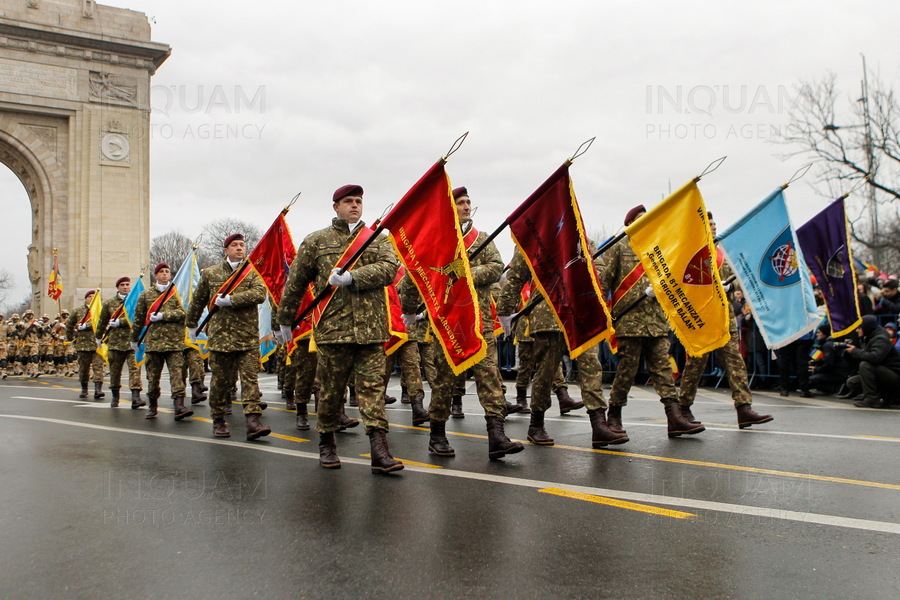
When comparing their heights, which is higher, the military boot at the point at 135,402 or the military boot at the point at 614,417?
the military boot at the point at 614,417

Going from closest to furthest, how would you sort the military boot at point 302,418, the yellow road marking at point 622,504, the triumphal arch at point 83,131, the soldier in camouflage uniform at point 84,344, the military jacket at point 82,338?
the yellow road marking at point 622,504 < the military boot at point 302,418 < the soldier in camouflage uniform at point 84,344 < the military jacket at point 82,338 < the triumphal arch at point 83,131

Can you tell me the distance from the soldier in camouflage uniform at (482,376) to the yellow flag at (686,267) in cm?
136

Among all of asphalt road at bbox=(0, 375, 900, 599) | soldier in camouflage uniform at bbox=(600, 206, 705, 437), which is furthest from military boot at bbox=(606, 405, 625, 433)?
asphalt road at bbox=(0, 375, 900, 599)

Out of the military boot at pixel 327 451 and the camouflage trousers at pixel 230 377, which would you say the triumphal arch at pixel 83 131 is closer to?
the camouflage trousers at pixel 230 377

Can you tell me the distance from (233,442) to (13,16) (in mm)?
33084

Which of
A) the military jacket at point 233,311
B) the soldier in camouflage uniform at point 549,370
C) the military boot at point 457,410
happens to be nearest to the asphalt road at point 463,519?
the soldier in camouflage uniform at point 549,370

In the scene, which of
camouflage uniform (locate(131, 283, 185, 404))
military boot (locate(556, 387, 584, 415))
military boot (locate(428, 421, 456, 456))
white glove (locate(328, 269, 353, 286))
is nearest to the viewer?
white glove (locate(328, 269, 353, 286))

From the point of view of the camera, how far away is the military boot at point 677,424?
24.2 feet

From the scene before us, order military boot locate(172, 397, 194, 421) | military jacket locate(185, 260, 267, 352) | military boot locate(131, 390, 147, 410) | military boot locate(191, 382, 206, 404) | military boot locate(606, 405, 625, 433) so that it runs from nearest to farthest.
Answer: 1. military boot locate(606, 405, 625, 433)
2. military jacket locate(185, 260, 267, 352)
3. military boot locate(172, 397, 194, 421)
4. military boot locate(131, 390, 147, 410)
5. military boot locate(191, 382, 206, 404)

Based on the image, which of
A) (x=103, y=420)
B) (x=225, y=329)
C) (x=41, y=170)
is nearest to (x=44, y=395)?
(x=103, y=420)

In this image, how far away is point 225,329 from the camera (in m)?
8.35

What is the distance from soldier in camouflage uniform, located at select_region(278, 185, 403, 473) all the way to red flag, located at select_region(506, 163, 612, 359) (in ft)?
4.04

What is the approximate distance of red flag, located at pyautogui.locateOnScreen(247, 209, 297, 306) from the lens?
28.8 feet

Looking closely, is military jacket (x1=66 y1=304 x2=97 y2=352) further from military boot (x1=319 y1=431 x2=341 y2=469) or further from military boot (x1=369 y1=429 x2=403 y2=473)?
military boot (x1=369 y1=429 x2=403 y2=473)
